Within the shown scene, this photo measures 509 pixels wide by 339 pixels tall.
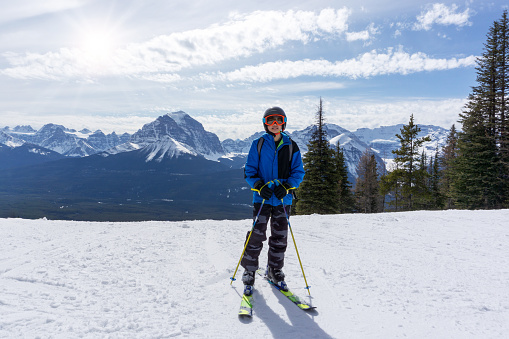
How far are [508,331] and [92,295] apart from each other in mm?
4983

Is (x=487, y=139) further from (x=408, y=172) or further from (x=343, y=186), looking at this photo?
(x=343, y=186)

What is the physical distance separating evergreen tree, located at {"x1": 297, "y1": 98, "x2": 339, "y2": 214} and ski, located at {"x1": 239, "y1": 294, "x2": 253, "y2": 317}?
69.0 ft

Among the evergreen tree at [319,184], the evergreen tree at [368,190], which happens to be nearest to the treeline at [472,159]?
the evergreen tree at [319,184]

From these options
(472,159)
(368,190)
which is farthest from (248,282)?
(368,190)

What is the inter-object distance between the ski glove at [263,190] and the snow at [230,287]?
1.46 m

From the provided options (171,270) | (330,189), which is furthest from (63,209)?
(171,270)

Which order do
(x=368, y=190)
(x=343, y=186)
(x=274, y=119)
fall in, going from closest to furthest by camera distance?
(x=274, y=119)
(x=343, y=186)
(x=368, y=190)

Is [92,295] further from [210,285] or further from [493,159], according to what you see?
[493,159]

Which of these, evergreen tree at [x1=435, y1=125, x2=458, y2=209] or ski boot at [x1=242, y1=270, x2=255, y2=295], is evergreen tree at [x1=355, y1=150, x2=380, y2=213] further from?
ski boot at [x1=242, y1=270, x2=255, y2=295]

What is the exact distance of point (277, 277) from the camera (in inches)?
165

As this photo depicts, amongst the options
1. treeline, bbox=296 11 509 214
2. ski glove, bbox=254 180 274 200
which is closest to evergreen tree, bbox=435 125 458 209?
treeline, bbox=296 11 509 214

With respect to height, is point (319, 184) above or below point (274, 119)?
below

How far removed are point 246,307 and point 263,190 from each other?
1.55 meters

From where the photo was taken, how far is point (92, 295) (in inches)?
142
